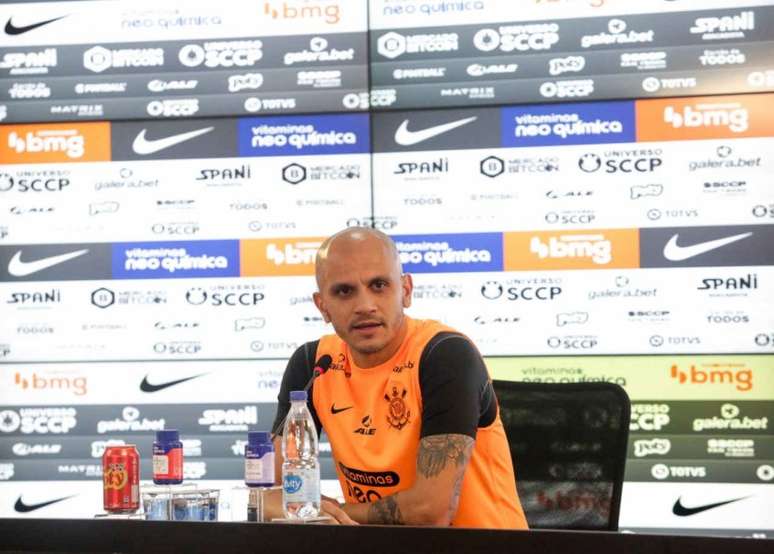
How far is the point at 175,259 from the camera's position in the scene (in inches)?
168

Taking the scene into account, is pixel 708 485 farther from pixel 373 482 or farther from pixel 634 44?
pixel 373 482

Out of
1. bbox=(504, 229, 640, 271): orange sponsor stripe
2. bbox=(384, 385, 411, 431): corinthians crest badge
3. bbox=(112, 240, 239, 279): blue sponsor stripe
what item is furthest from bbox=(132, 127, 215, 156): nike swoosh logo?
bbox=(384, 385, 411, 431): corinthians crest badge

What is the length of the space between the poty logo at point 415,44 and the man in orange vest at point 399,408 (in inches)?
79.7

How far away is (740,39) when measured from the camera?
4020mm

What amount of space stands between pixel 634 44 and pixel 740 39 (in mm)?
394

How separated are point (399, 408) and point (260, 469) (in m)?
0.34

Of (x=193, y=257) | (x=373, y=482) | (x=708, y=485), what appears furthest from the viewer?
(x=193, y=257)

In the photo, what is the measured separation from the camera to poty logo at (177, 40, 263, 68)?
14.1 ft

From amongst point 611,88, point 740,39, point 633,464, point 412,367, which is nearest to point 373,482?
point 412,367

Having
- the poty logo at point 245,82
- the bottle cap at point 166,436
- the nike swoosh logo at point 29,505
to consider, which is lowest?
the nike swoosh logo at point 29,505

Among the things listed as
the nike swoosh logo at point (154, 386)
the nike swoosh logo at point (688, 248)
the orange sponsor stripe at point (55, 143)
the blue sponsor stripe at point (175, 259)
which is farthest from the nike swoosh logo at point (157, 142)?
the nike swoosh logo at point (688, 248)

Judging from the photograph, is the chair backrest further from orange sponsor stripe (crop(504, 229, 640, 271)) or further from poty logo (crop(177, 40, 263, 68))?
poty logo (crop(177, 40, 263, 68))

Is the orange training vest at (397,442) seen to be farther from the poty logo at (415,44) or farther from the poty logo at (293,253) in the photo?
the poty logo at (415,44)

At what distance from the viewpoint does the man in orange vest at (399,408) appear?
2111mm
